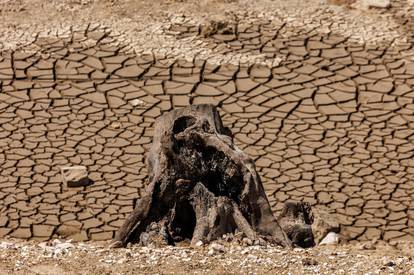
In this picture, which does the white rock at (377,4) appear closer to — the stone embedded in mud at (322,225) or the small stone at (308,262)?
the stone embedded in mud at (322,225)

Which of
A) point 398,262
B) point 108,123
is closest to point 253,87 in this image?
point 108,123

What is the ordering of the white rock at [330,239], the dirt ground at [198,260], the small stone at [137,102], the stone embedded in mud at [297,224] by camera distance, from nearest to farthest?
1. the dirt ground at [198,260]
2. the stone embedded in mud at [297,224]
3. the white rock at [330,239]
4. the small stone at [137,102]

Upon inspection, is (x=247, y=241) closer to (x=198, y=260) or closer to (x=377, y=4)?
(x=198, y=260)

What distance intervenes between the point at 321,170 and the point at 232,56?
2.42 meters

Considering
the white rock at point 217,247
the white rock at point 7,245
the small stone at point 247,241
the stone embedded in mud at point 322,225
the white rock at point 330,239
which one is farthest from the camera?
the stone embedded in mud at point 322,225

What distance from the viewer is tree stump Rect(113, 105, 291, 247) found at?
28.7 ft

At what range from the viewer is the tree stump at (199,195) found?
8750 millimetres

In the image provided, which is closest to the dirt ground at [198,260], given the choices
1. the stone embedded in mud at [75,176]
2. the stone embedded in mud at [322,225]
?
the stone embedded in mud at [322,225]

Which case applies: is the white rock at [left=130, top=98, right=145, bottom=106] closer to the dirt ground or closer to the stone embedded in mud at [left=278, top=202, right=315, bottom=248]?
the stone embedded in mud at [left=278, top=202, right=315, bottom=248]

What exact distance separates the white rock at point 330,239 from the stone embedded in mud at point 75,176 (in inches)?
84.4

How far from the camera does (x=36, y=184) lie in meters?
10.4

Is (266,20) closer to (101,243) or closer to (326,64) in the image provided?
(326,64)

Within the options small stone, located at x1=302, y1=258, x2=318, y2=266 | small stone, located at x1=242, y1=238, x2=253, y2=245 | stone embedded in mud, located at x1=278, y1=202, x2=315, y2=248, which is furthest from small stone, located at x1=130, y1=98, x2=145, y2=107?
small stone, located at x1=302, y1=258, x2=318, y2=266

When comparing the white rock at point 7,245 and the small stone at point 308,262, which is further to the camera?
the white rock at point 7,245
